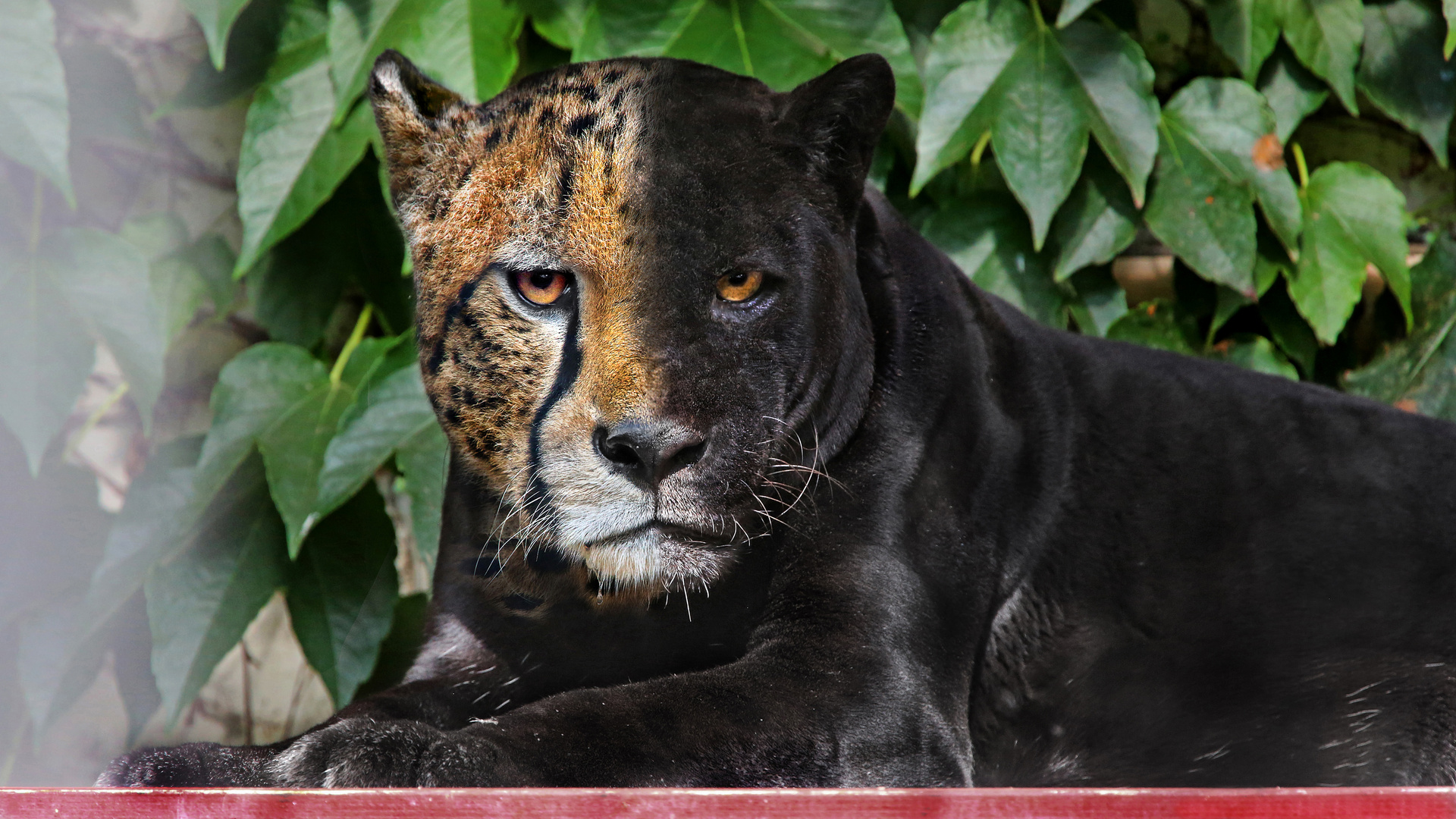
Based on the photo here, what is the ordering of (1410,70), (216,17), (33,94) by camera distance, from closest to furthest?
(33,94) → (216,17) → (1410,70)

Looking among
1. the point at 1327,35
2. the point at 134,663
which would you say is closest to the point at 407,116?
the point at 134,663

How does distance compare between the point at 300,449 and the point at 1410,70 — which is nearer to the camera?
the point at 300,449

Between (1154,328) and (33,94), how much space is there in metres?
1.55

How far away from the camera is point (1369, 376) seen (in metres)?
1.85

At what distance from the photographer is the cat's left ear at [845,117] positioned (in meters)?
0.93

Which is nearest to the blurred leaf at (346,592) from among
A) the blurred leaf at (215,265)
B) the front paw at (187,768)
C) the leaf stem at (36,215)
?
the blurred leaf at (215,265)

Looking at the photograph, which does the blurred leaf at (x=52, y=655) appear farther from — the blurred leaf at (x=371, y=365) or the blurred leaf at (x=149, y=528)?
the blurred leaf at (x=371, y=365)

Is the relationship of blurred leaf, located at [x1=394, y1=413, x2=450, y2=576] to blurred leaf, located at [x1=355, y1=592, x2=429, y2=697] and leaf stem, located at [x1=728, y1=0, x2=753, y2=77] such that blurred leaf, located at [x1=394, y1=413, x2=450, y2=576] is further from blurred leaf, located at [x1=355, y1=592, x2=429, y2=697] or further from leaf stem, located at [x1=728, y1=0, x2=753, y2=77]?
leaf stem, located at [x1=728, y1=0, x2=753, y2=77]

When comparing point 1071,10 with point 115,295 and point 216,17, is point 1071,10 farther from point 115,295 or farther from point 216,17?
point 115,295

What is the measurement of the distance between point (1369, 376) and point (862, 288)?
121 centimetres

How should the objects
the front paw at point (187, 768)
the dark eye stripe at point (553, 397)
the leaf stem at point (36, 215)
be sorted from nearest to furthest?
the front paw at point (187, 768) → the dark eye stripe at point (553, 397) → the leaf stem at point (36, 215)

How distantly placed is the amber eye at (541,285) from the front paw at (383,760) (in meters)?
0.33

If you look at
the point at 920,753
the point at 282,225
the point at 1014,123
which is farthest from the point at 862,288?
the point at 282,225

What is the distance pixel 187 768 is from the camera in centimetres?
74
